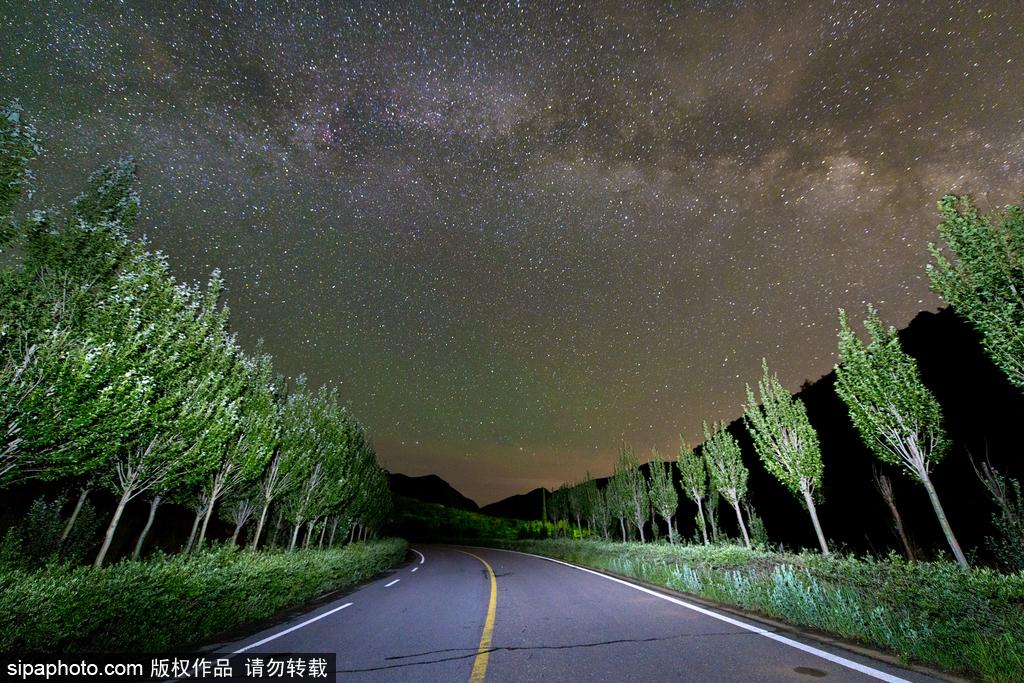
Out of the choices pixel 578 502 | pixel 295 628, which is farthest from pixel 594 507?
pixel 295 628

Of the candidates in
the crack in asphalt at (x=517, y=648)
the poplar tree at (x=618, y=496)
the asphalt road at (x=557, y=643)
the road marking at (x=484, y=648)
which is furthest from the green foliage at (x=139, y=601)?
the poplar tree at (x=618, y=496)

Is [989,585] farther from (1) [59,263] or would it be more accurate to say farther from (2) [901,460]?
(1) [59,263]

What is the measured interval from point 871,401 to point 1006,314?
5198 mm

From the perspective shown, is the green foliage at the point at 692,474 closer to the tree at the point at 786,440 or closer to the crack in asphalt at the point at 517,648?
the tree at the point at 786,440

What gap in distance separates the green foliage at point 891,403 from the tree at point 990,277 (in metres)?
3.81

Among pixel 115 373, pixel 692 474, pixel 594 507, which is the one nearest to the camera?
pixel 115 373

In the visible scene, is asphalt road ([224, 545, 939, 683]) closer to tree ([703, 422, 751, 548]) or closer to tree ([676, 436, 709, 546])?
tree ([703, 422, 751, 548])

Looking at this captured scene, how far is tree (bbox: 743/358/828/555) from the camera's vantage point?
47.2ft

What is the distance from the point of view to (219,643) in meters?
6.78

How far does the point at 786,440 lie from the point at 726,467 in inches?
295

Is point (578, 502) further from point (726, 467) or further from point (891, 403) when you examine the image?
point (891, 403)

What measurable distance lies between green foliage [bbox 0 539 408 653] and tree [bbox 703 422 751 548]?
19417 millimetres

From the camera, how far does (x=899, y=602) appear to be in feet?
17.1

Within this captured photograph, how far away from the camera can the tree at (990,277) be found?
6574 millimetres
